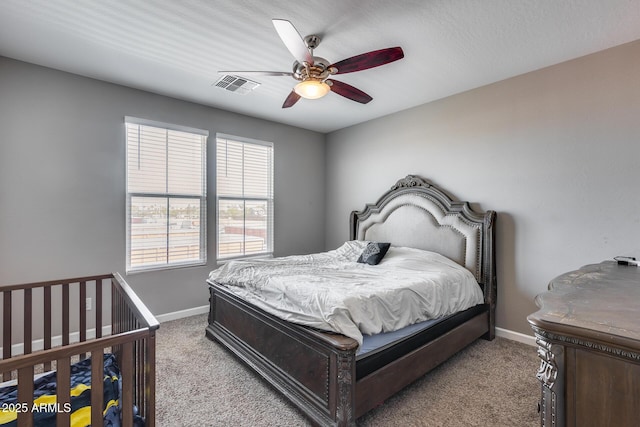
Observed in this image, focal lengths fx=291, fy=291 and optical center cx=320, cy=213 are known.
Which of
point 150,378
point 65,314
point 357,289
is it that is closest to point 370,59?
point 357,289

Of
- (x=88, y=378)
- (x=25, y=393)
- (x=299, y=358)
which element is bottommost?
(x=299, y=358)

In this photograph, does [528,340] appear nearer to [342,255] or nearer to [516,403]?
[516,403]

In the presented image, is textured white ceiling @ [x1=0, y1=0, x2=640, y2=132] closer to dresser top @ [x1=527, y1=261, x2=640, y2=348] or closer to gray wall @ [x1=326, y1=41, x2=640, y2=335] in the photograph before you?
gray wall @ [x1=326, y1=41, x2=640, y2=335]

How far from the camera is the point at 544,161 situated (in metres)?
2.90

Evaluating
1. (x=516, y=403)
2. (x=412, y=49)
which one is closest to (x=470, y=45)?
(x=412, y=49)

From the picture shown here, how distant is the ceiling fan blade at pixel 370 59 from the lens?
6.56 ft

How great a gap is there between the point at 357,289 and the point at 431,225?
185cm

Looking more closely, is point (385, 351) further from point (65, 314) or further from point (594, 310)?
point (65, 314)

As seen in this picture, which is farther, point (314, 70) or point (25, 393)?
point (314, 70)

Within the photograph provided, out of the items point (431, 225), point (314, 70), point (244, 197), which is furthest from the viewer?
point (244, 197)

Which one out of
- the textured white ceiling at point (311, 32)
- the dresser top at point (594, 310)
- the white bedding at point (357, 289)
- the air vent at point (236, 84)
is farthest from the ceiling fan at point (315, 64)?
the dresser top at point (594, 310)

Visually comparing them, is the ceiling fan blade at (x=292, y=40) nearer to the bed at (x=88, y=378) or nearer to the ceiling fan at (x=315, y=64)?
the ceiling fan at (x=315, y=64)

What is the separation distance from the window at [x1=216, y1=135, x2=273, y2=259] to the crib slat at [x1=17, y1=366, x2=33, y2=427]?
3121 millimetres

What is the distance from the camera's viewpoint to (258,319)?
2412 mm
